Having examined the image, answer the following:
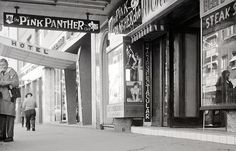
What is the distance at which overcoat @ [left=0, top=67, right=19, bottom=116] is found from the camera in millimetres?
9031

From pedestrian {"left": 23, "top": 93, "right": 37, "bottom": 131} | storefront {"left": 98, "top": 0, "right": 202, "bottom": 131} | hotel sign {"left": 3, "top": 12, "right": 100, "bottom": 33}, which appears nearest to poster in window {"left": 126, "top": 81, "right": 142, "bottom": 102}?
storefront {"left": 98, "top": 0, "right": 202, "bottom": 131}

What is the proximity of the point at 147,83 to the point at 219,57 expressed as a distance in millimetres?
5313

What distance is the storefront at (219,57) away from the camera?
301 inches

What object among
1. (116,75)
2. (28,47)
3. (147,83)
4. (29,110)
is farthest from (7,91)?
(28,47)

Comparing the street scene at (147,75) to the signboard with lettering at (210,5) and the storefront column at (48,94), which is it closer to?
the signboard with lettering at (210,5)

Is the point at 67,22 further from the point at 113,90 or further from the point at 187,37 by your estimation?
the point at 187,37

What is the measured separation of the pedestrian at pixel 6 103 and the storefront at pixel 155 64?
149 inches

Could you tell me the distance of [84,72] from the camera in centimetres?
2214

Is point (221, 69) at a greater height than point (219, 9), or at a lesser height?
lesser

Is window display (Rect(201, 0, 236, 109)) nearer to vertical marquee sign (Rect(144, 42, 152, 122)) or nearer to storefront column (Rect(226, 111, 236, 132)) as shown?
storefront column (Rect(226, 111, 236, 132))

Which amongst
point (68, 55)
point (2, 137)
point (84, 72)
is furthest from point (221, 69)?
point (68, 55)

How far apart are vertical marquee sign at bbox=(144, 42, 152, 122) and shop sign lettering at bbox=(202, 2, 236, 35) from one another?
16.1ft

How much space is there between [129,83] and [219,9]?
17.9 ft

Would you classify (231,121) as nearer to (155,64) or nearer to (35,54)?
(155,64)
